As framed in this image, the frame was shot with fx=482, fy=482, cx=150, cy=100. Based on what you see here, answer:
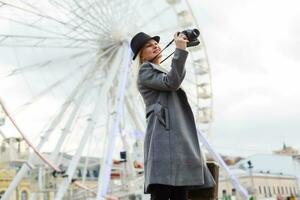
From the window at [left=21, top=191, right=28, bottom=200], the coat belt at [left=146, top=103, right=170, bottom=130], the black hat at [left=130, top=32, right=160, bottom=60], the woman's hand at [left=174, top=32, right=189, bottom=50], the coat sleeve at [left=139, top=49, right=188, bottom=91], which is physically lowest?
the window at [left=21, top=191, right=28, bottom=200]

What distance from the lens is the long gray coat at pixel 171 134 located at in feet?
9.26

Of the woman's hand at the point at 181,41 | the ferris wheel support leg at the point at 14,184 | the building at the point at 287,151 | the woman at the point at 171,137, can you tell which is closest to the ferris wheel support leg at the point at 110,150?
the ferris wheel support leg at the point at 14,184

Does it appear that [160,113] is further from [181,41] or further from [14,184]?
[14,184]

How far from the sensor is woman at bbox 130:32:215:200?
282 centimetres

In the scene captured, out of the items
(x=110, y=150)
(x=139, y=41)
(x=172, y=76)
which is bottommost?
(x=172, y=76)

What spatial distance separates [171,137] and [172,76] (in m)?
0.37

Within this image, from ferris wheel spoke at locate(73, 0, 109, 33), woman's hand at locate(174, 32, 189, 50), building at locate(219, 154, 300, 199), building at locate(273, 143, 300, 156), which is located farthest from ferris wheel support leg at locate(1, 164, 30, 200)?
building at locate(273, 143, 300, 156)

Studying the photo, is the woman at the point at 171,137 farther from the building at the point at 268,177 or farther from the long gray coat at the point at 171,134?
the building at the point at 268,177

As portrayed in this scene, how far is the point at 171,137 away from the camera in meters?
2.91

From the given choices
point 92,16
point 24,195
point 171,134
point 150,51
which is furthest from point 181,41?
point 24,195

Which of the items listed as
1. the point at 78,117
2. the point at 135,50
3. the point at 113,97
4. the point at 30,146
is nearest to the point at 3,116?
the point at 30,146

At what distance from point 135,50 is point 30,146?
579 inches

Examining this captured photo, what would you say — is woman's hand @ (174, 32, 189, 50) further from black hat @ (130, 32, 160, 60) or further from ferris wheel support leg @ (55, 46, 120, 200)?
ferris wheel support leg @ (55, 46, 120, 200)

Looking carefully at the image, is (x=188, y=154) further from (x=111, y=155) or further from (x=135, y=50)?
(x=111, y=155)
